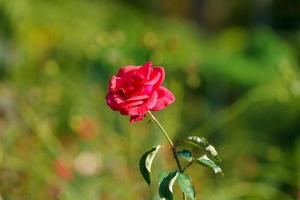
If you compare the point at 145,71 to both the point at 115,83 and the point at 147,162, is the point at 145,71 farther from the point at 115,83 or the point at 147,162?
the point at 147,162

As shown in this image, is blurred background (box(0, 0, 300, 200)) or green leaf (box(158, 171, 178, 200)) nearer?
green leaf (box(158, 171, 178, 200))

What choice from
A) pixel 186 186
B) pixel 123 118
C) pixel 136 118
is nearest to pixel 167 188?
pixel 186 186

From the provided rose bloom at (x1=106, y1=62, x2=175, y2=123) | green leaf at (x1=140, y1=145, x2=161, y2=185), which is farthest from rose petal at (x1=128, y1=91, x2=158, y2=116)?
green leaf at (x1=140, y1=145, x2=161, y2=185)

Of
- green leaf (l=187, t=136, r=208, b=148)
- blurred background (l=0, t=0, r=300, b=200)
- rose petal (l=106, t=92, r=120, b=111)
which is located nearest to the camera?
rose petal (l=106, t=92, r=120, b=111)

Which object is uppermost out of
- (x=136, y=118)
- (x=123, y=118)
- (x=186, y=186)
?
(x=123, y=118)

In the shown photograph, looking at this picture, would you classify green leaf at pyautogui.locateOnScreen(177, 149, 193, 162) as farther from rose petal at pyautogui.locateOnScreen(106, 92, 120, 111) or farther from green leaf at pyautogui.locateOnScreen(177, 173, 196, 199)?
rose petal at pyautogui.locateOnScreen(106, 92, 120, 111)

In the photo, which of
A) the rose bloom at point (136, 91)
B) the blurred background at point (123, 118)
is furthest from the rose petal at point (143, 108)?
the blurred background at point (123, 118)

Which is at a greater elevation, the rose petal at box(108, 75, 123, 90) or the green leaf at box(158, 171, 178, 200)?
the rose petal at box(108, 75, 123, 90)

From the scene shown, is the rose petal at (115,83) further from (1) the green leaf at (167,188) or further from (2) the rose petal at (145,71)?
(1) the green leaf at (167,188)
